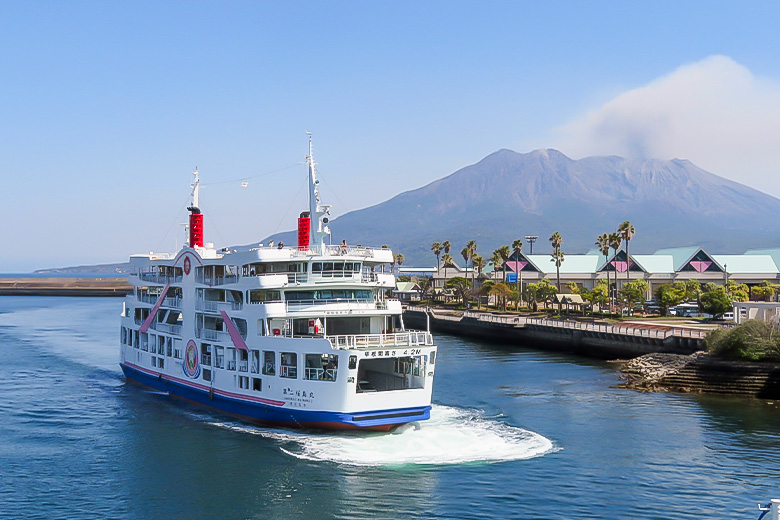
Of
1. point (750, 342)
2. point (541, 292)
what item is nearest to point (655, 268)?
point (541, 292)

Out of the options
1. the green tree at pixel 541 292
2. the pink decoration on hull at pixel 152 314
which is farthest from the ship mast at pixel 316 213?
the green tree at pixel 541 292

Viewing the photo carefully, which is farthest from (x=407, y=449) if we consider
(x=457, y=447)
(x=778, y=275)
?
(x=778, y=275)

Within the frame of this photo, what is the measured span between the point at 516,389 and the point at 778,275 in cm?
7907

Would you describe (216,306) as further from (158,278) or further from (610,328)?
(610,328)

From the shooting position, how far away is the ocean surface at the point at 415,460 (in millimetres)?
20750

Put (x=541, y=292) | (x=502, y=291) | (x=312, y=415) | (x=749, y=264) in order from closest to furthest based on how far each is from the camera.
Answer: (x=312, y=415) → (x=541, y=292) → (x=502, y=291) → (x=749, y=264)

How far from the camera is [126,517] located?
787 inches

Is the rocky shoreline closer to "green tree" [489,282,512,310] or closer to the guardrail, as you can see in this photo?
the guardrail

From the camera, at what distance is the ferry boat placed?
2652 centimetres

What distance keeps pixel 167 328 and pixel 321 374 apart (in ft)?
42.6

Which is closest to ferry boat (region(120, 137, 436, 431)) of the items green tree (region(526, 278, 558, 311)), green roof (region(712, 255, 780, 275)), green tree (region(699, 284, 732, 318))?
green tree (region(699, 284, 732, 318))

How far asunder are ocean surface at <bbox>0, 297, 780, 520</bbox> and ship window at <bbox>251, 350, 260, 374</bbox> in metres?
2.31

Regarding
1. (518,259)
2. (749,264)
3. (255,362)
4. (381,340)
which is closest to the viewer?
(381,340)

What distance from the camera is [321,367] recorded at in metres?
26.8
